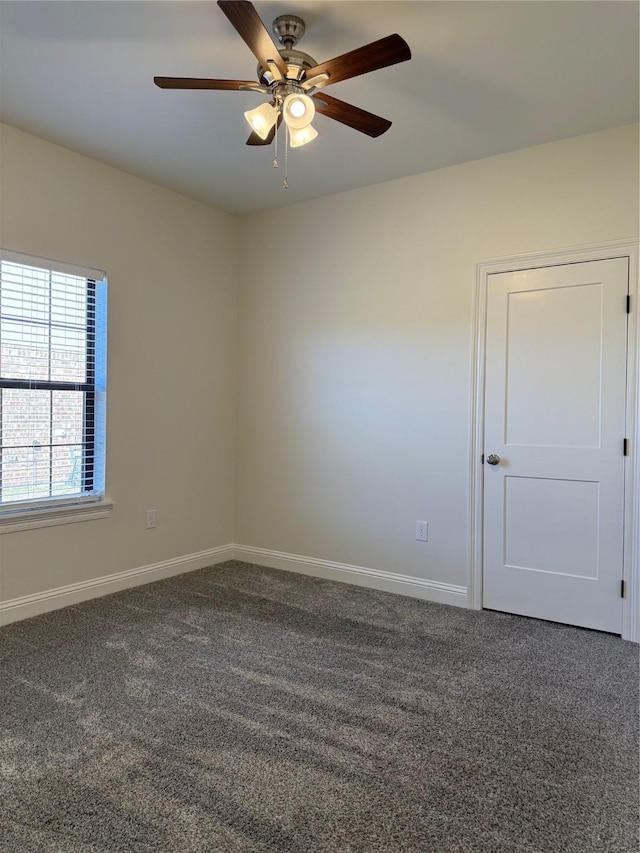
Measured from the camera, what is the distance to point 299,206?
13.0 ft

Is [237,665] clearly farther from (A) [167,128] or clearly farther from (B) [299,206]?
(B) [299,206]

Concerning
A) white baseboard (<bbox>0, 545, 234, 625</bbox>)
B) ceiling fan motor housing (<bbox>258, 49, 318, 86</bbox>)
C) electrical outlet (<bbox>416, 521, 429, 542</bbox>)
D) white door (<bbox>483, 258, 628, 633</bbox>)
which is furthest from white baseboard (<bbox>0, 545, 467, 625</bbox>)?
ceiling fan motor housing (<bbox>258, 49, 318, 86</bbox>)

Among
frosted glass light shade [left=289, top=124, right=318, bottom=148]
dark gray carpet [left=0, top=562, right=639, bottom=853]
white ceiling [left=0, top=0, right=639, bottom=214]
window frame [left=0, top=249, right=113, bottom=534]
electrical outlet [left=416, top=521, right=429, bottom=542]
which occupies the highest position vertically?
white ceiling [left=0, top=0, right=639, bottom=214]

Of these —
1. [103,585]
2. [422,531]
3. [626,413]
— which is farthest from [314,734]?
[626,413]

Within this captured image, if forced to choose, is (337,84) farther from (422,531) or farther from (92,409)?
(422,531)

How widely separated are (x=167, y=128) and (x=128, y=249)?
2.85ft

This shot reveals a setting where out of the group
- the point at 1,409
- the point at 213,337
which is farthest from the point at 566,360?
the point at 1,409

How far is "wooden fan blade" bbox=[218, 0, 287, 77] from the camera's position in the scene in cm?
162

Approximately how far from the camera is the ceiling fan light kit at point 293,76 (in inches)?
69.3

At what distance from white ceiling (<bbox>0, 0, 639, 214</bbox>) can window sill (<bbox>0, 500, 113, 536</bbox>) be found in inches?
81.8

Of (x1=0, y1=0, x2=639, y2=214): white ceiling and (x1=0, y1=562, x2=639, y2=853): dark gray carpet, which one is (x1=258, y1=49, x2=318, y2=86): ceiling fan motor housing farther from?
(x1=0, y1=562, x2=639, y2=853): dark gray carpet

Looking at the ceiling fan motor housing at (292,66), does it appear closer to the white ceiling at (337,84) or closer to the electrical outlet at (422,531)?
the white ceiling at (337,84)

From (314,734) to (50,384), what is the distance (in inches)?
93.2

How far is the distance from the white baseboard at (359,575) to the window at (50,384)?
1.34 m
